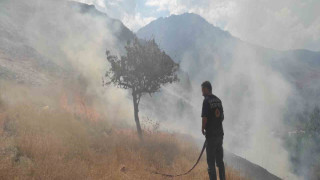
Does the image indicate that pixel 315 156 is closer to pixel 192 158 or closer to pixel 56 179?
pixel 192 158

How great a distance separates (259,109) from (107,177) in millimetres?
104003

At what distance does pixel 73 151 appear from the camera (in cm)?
955

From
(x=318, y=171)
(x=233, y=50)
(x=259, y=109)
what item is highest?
(x=233, y=50)

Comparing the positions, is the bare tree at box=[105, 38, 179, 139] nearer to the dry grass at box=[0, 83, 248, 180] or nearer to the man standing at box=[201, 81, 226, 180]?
the dry grass at box=[0, 83, 248, 180]

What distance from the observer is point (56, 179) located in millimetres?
6562

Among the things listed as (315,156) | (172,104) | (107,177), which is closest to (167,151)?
(107,177)

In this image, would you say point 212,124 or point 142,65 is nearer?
point 212,124

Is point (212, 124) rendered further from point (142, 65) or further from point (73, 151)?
point (142, 65)

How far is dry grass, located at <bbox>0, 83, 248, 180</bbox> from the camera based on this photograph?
722cm

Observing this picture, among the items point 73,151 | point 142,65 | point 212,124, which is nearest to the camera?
point 212,124

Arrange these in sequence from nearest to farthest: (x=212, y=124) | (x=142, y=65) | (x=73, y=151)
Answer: (x=212, y=124), (x=73, y=151), (x=142, y=65)

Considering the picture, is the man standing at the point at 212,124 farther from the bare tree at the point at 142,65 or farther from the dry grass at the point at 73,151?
the bare tree at the point at 142,65

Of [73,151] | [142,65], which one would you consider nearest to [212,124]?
[73,151]

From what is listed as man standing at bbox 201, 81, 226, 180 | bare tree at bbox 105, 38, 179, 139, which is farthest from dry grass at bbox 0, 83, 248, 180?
bare tree at bbox 105, 38, 179, 139
